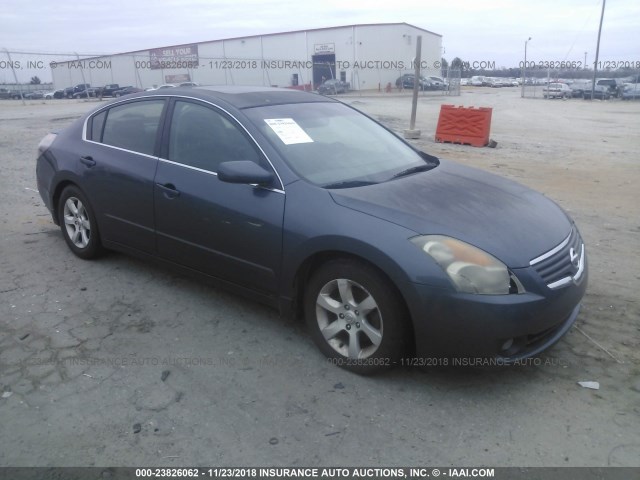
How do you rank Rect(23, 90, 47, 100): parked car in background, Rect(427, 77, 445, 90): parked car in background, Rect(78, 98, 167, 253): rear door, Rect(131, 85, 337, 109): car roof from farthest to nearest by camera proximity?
1. Rect(427, 77, 445, 90): parked car in background
2. Rect(23, 90, 47, 100): parked car in background
3. Rect(78, 98, 167, 253): rear door
4. Rect(131, 85, 337, 109): car roof

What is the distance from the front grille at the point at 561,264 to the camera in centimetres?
304

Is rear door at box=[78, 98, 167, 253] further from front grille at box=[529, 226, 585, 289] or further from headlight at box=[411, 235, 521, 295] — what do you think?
front grille at box=[529, 226, 585, 289]

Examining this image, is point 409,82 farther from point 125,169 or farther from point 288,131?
point 288,131

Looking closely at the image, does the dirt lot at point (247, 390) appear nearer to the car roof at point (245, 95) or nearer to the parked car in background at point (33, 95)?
the car roof at point (245, 95)

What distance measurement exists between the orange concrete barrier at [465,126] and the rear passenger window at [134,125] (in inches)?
394

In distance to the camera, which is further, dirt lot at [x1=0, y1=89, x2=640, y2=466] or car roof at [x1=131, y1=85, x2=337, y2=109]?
car roof at [x1=131, y1=85, x2=337, y2=109]

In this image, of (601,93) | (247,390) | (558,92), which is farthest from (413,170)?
(558,92)

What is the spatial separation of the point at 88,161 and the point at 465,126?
34.3 ft

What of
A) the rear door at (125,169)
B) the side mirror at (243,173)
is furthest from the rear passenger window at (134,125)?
the side mirror at (243,173)

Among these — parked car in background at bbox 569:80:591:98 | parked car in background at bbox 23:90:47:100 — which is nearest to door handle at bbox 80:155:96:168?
parked car in background at bbox 23:90:47:100

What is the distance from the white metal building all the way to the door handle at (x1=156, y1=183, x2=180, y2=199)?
4148 cm

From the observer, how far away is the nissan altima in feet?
9.68

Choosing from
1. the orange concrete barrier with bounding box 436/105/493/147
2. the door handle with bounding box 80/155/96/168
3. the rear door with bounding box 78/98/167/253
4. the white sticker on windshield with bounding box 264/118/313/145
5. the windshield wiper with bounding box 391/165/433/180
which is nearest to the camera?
the white sticker on windshield with bounding box 264/118/313/145

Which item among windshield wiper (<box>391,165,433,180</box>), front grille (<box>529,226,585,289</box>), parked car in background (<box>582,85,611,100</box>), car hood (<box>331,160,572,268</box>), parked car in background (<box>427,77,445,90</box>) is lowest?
parked car in background (<box>582,85,611,100</box>)
